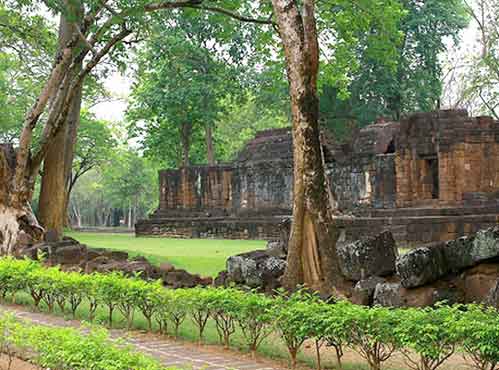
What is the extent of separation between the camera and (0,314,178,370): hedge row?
4324mm

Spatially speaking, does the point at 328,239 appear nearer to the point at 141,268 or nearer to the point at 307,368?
the point at 307,368

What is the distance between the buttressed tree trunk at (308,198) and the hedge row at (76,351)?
12.6 feet

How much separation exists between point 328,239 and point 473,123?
16348mm

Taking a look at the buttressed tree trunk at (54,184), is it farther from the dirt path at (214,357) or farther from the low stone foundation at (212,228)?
the dirt path at (214,357)

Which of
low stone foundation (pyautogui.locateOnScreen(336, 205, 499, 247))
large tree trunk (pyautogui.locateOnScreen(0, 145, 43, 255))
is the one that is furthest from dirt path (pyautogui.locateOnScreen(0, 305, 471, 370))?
low stone foundation (pyautogui.locateOnScreen(336, 205, 499, 247))

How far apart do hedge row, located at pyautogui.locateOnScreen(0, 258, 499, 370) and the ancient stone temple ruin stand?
10446mm

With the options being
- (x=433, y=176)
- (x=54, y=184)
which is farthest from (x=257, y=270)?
(x=433, y=176)

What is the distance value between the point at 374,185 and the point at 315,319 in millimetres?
21236

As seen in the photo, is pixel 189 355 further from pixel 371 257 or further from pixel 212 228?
pixel 212 228

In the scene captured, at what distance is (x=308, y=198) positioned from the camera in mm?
8727

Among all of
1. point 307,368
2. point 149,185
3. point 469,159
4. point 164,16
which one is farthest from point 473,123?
point 149,185

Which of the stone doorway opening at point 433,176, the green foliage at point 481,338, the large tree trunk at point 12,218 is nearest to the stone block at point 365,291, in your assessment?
the green foliage at point 481,338

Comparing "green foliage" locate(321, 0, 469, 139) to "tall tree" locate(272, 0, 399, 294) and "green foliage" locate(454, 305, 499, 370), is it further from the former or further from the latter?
"green foliage" locate(454, 305, 499, 370)

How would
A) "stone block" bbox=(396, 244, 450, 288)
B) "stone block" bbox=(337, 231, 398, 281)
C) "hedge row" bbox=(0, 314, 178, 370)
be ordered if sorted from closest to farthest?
1. "hedge row" bbox=(0, 314, 178, 370)
2. "stone block" bbox=(396, 244, 450, 288)
3. "stone block" bbox=(337, 231, 398, 281)
